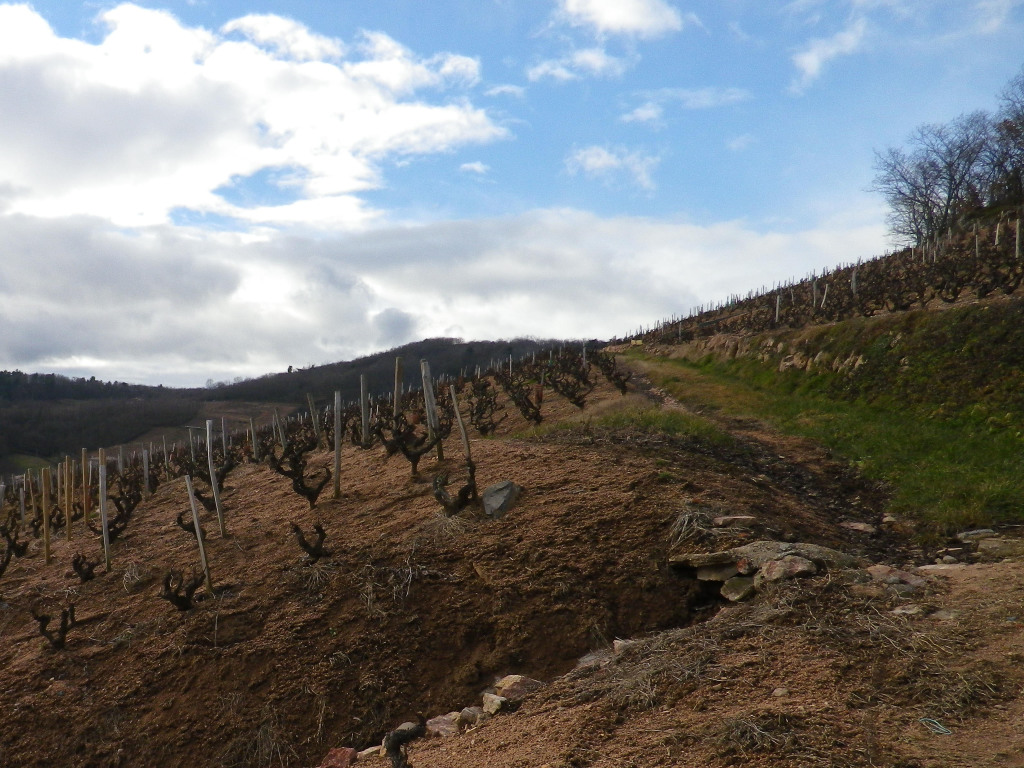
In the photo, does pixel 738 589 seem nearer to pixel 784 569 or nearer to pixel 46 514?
pixel 784 569

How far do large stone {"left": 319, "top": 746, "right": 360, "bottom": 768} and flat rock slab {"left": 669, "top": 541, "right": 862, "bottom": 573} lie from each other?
10.7 feet

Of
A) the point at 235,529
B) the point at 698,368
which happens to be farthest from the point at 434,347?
the point at 235,529

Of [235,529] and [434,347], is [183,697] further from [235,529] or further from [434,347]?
[434,347]

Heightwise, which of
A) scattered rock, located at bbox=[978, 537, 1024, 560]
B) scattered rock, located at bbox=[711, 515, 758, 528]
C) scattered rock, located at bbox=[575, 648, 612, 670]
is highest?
scattered rock, located at bbox=[711, 515, 758, 528]

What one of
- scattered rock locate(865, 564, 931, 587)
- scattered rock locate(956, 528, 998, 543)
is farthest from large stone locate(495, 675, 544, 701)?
scattered rock locate(956, 528, 998, 543)

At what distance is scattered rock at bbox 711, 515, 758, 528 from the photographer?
6.62 meters

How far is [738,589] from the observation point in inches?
227

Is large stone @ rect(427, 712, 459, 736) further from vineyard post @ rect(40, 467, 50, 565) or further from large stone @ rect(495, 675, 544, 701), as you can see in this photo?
vineyard post @ rect(40, 467, 50, 565)

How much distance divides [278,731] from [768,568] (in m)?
4.21

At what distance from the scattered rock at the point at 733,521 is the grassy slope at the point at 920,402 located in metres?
2.78

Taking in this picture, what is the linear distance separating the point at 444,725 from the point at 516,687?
1.93 feet

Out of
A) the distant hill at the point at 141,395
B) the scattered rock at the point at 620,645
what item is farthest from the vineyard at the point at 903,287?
the distant hill at the point at 141,395

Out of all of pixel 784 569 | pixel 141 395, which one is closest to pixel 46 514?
pixel 784 569

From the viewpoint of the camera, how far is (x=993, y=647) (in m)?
4.18
